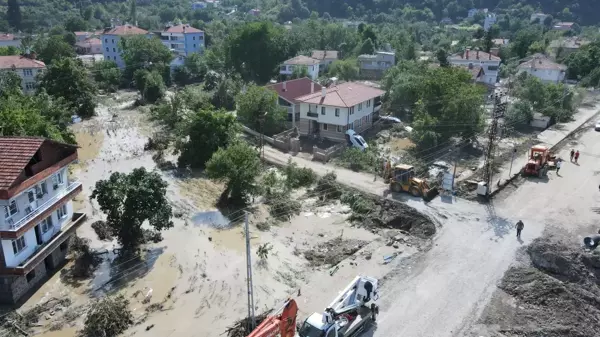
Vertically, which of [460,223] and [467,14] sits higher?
[467,14]

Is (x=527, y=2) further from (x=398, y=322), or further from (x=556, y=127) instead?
(x=398, y=322)

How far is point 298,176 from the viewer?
1441 inches

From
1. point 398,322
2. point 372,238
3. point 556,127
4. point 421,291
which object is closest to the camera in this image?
point 398,322

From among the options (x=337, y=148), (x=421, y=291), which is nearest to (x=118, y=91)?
(x=337, y=148)

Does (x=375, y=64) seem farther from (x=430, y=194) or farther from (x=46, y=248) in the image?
(x=46, y=248)

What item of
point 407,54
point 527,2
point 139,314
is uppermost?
point 527,2

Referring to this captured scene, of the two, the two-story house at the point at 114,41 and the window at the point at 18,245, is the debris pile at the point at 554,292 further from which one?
the two-story house at the point at 114,41

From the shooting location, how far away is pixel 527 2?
189500mm

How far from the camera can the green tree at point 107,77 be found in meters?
71.0

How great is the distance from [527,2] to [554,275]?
197 m

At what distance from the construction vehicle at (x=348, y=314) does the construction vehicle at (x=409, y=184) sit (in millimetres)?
12645

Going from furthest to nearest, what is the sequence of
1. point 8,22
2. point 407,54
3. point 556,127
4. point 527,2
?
point 527,2 < point 8,22 < point 407,54 < point 556,127

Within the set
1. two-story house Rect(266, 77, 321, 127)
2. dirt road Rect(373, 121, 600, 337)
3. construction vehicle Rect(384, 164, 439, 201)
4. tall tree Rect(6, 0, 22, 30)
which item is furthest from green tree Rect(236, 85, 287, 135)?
tall tree Rect(6, 0, 22, 30)

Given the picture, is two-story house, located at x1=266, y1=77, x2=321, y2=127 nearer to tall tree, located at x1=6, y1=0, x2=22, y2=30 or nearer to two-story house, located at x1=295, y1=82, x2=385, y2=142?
two-story house, located at x1=295, y1=82, x2=385, y2=142
